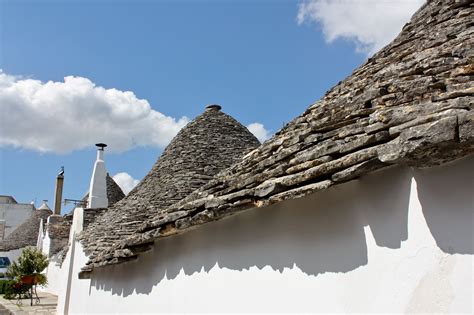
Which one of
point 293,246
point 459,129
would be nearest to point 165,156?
point 293,246

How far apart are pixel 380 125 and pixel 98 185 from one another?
1620 cm

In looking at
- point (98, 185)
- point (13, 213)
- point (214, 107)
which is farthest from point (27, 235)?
point (214, 107)

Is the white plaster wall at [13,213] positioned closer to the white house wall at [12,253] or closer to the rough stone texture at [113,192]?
the white house wall at [12,253]

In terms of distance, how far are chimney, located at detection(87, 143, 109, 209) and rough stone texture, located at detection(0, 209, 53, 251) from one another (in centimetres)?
2460

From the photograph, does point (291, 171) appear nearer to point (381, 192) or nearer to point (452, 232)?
point (381, 192)

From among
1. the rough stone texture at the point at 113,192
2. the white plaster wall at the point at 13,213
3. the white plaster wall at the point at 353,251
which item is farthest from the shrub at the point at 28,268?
the white plaster wall at the point at 13,213

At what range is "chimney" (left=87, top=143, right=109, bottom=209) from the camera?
1762 centimetres

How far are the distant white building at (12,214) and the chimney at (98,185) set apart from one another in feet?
134

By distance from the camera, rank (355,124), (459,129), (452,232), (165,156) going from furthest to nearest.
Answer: (165,156)
(355,124)
(452,232)
(459,129)

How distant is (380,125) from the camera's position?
3324 millimetres

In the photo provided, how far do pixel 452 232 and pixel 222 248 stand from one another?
2.95 meters

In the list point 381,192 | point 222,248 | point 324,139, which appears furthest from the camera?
point 222,248

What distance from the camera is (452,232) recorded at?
9.59 ft

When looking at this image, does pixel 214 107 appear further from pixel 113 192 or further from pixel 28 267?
pixel 28 267
